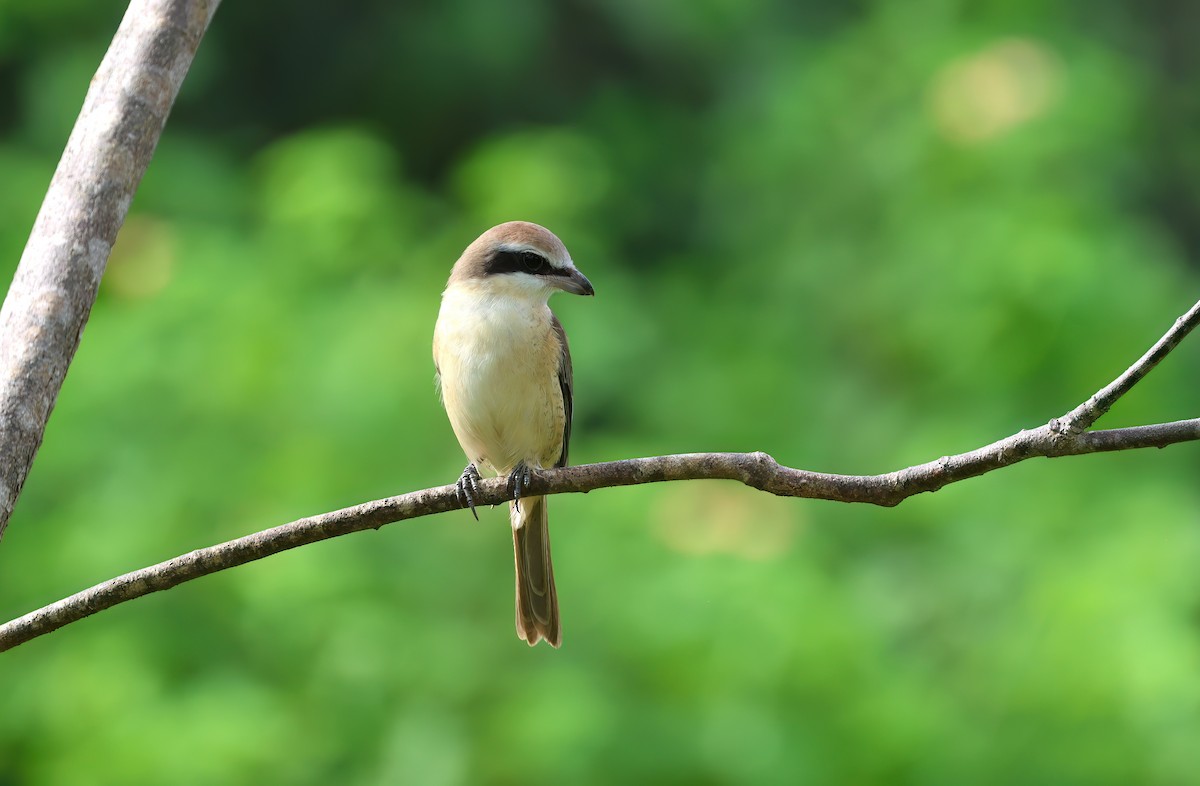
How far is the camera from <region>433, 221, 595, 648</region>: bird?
149 inches

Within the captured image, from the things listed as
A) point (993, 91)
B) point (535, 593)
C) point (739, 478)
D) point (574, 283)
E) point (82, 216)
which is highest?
point (993, 91)

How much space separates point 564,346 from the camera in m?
4.04

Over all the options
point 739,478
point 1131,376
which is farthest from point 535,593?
point 1131,376

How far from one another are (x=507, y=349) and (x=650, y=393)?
331cm

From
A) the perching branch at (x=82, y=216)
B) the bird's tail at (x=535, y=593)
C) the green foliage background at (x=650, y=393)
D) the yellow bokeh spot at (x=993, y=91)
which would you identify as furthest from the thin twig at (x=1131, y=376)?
the yellow bokeh spot at (x=993, y=91)

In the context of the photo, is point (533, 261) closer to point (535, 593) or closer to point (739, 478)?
point (535, 593)

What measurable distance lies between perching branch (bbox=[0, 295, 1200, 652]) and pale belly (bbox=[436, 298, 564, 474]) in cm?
137

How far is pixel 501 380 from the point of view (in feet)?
12.4

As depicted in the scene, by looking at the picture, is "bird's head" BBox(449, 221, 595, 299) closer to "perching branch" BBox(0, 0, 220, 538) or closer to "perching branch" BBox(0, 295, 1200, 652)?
"perching branch" BBox(0, 0, 220, 538)

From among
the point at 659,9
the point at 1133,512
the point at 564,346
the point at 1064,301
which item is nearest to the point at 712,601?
the point at 564,346

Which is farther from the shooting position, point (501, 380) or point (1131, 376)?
point (501, 380)

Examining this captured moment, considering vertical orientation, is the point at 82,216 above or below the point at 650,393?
below

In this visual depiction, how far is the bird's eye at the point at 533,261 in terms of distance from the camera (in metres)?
3.88

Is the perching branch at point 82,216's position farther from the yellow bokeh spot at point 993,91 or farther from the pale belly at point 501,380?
the yellow bokeh spot at point 993,91
